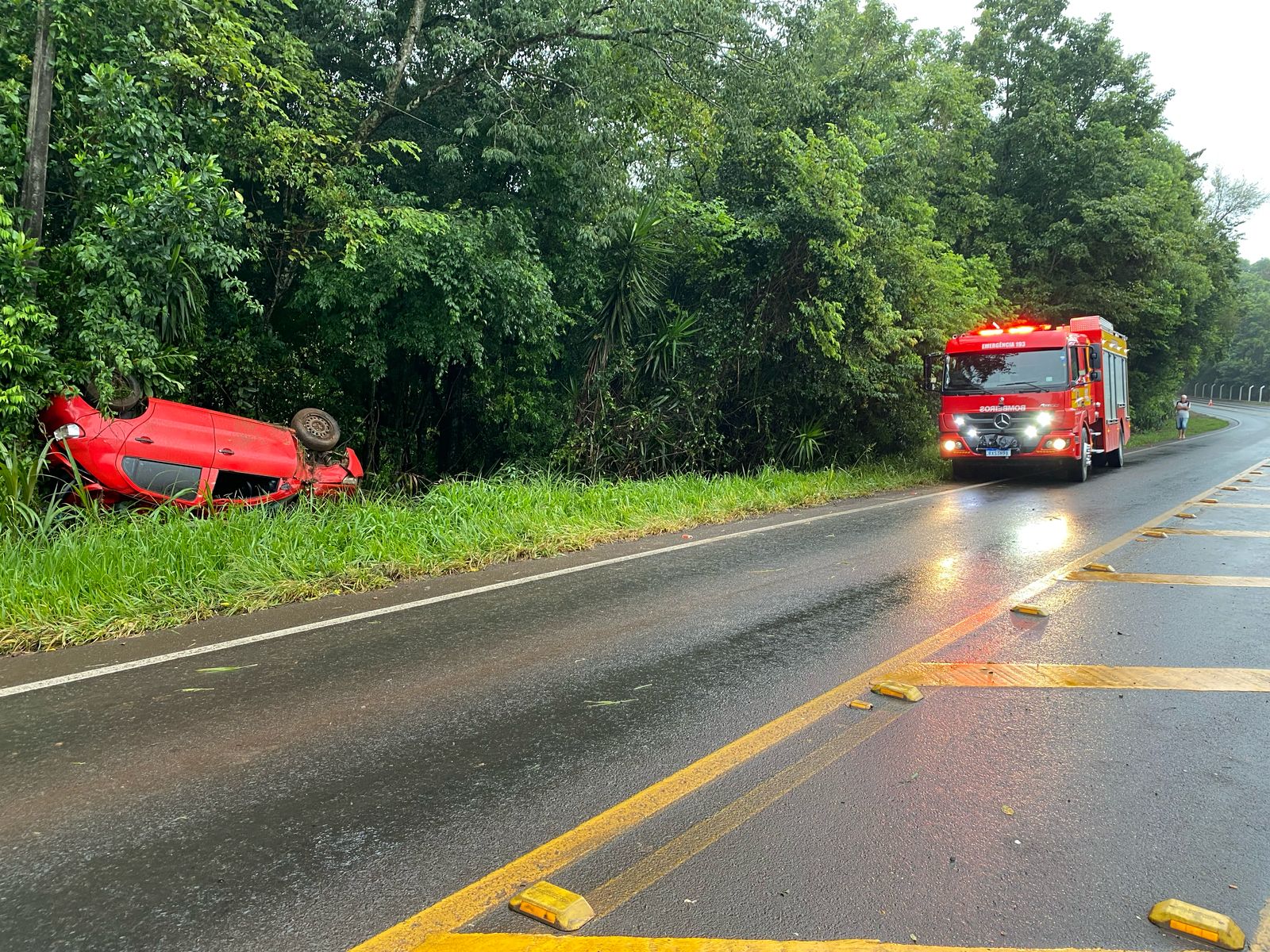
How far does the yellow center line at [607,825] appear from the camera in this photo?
2.63m

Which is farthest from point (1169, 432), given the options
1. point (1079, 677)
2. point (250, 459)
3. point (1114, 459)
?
point (250, 459)

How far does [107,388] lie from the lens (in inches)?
314

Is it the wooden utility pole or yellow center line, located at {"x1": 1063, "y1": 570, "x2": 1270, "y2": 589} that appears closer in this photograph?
yellow center line, located at {"x1": 1063, "y1": 570, "x2": 1270, "y2": 589}

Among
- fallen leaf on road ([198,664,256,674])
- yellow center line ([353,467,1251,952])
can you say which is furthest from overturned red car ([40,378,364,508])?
yellow center line ([353,467,1251,952])

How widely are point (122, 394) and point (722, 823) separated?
A: 7.79 m

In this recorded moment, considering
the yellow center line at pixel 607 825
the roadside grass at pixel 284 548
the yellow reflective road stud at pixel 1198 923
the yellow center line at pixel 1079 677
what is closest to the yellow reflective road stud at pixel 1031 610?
the yellow center line at pixel 1079 677

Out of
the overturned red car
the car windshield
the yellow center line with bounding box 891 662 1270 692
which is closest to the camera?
the yellow center line with bounding box 891 662 1270 692

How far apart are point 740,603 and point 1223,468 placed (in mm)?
16667

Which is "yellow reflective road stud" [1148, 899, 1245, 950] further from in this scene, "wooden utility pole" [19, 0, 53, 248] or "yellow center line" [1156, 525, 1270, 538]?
"wooden utility pole" [19, 0, 53, 248]

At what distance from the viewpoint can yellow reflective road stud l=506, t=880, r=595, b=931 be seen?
2.62 metres

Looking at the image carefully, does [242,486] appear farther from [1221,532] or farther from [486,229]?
[1221,532]

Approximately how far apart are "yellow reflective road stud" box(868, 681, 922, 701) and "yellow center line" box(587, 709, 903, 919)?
1.09 ft

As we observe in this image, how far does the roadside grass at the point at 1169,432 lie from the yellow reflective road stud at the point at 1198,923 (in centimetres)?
2901

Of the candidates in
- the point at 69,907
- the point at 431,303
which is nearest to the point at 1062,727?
the point at 69,907
